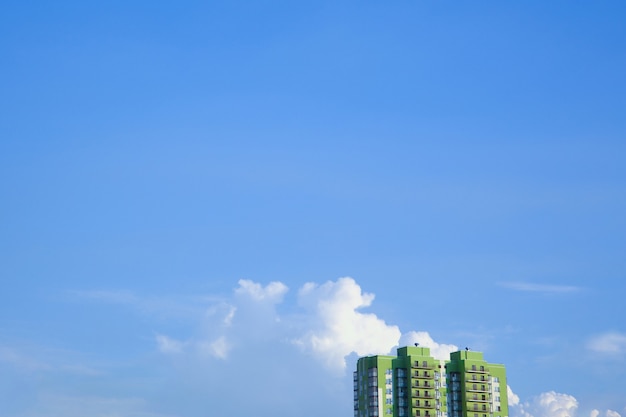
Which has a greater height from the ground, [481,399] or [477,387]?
[477,387]

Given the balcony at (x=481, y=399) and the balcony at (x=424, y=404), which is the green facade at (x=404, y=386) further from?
the balcony at (x=481, y=399)

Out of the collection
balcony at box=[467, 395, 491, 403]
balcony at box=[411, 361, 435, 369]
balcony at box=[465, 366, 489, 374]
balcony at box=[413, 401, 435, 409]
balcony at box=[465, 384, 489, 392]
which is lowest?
balcony at box=[413, 401, 435, 409]

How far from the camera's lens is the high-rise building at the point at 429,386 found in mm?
161250

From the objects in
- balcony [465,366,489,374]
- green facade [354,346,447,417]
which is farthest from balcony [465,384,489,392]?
green facade [354,346,447,417]

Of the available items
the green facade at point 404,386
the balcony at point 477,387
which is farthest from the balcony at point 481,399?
the green facade at point 404,386

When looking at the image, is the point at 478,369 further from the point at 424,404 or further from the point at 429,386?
the point at 424,404

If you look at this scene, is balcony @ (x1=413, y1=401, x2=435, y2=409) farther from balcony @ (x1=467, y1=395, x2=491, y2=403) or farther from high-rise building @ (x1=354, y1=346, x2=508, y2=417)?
balcony @ (x1=467, y1=395, x2=491, y2=403)

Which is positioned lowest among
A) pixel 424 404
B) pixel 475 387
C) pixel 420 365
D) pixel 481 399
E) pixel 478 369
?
pixel 424 404

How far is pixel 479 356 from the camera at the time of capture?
541 feet

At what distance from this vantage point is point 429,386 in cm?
A: 16288

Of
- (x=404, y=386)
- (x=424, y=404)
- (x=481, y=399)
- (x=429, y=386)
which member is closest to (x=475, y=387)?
(x=481, y=399)

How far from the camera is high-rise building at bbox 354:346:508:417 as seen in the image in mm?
161250

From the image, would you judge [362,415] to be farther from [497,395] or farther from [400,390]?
[497,395]

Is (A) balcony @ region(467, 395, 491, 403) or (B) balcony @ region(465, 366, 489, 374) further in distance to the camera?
(B) balcony @ region(465, 366, 489, 374)
